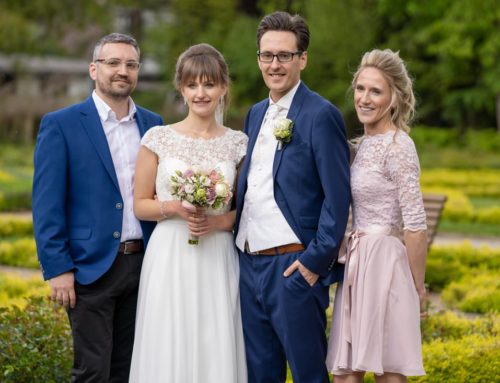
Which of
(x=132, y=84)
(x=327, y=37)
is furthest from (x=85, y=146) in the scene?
(x=327, y=37)

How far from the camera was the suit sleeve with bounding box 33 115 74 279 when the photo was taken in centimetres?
441

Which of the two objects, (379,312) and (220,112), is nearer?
(379,312)

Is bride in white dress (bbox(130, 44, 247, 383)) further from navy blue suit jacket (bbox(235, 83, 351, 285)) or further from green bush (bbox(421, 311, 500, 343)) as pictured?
green bush (bbox(421, 311, 500, 343))

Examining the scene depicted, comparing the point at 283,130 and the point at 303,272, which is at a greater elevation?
the point at 283,130

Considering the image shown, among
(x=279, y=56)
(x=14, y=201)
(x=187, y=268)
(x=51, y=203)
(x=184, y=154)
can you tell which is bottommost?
(x=14, y=201)

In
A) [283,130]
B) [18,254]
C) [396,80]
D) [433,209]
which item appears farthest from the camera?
[18,254]

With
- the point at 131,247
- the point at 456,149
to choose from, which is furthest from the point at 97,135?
the point at 456,149

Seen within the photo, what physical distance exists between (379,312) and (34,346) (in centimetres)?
229

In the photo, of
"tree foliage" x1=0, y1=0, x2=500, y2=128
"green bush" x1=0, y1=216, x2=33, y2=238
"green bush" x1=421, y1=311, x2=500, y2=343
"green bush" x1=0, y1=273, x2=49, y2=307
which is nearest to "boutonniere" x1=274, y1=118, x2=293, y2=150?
"green bush" x1=421, y1=311, x2=500, y2=343

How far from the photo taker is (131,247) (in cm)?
462

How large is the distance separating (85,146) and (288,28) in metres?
1.24

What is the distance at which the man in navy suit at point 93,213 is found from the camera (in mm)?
4438

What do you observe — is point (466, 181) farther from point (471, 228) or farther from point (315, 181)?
point (315, 181)

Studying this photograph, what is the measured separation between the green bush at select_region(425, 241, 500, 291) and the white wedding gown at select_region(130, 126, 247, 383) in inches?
220
